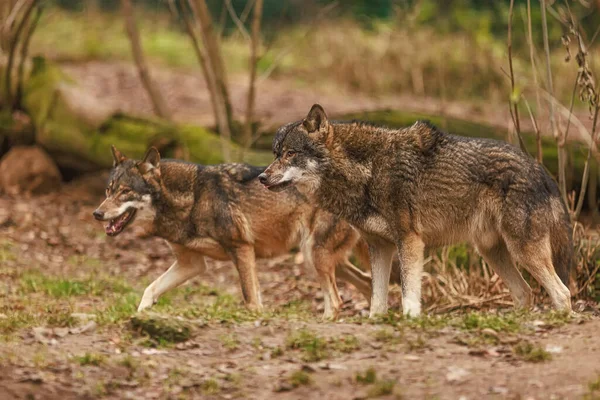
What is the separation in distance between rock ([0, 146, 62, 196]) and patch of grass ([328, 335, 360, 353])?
9.79 metres

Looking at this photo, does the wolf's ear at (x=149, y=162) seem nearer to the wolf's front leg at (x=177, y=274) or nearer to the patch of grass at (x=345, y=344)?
the wolf's front leg at (x=177, y=274)

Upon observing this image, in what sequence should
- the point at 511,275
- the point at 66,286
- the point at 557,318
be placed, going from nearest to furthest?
the point at 557,318
the point at 511,275
the point at 66,286

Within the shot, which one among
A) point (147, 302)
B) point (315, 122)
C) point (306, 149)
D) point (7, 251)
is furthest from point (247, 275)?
point (7, 251)

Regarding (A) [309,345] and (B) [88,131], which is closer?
(A) [309,345]

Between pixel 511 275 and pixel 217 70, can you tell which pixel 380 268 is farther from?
pixel 217 70

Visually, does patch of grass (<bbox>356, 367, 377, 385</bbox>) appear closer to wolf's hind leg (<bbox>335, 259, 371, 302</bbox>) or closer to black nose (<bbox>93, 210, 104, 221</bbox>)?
wolf's hind leg (<bbox>335, 259, 371, 302</bbox>)

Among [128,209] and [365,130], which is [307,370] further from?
[128,209]

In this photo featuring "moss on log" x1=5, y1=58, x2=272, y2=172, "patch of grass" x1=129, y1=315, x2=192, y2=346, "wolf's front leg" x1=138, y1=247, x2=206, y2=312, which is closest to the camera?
"patch of grass" x1=129, y1=315, x2=192, y2=346

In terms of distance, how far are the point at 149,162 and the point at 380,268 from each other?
2.84m

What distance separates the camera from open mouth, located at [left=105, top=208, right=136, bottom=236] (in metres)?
9.55

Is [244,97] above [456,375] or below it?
above

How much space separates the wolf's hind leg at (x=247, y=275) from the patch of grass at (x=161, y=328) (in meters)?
2.24

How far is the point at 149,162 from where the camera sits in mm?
9766

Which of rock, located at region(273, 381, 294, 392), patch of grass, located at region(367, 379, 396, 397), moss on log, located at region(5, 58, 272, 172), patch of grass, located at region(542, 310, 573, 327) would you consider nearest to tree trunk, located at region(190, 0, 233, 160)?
moss on log, located at region(5, 58, 272, 172)
